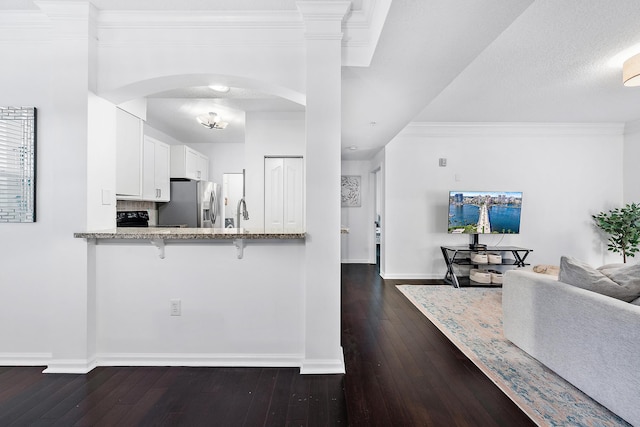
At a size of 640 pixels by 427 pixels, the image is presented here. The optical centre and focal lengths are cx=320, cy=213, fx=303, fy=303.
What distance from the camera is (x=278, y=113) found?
13.0 ft

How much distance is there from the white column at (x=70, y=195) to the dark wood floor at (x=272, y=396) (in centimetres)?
29

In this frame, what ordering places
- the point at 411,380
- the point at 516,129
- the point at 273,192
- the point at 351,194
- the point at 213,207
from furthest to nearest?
the point at 351,194, the point at 213,207, the point at 516,129, the point at 273,192, the point at 411,380

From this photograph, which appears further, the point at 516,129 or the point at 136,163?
the point at 516,129

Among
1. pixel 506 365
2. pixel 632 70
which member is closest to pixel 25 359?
pixel 506 365

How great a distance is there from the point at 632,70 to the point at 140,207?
5764mm

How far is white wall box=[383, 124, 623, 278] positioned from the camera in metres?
4.98

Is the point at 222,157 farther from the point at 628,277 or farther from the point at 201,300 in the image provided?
the point at 628,277

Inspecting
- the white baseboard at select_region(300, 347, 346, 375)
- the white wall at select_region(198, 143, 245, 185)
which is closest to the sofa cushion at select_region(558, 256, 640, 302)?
the white baseboard at select_region(300, 347, 346, 375)

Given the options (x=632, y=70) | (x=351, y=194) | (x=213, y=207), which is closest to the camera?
(x=632, y=70)

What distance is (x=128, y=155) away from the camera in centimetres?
316

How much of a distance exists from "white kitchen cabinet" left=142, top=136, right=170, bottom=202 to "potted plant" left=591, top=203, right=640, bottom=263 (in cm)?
676

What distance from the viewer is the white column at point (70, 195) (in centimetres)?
216

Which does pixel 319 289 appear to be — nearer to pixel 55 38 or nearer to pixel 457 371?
pixel 457 371

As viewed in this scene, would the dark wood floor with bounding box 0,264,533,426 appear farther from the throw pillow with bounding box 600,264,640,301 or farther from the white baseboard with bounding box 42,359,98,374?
the throw pillow with bounding box 600,264,640,301
